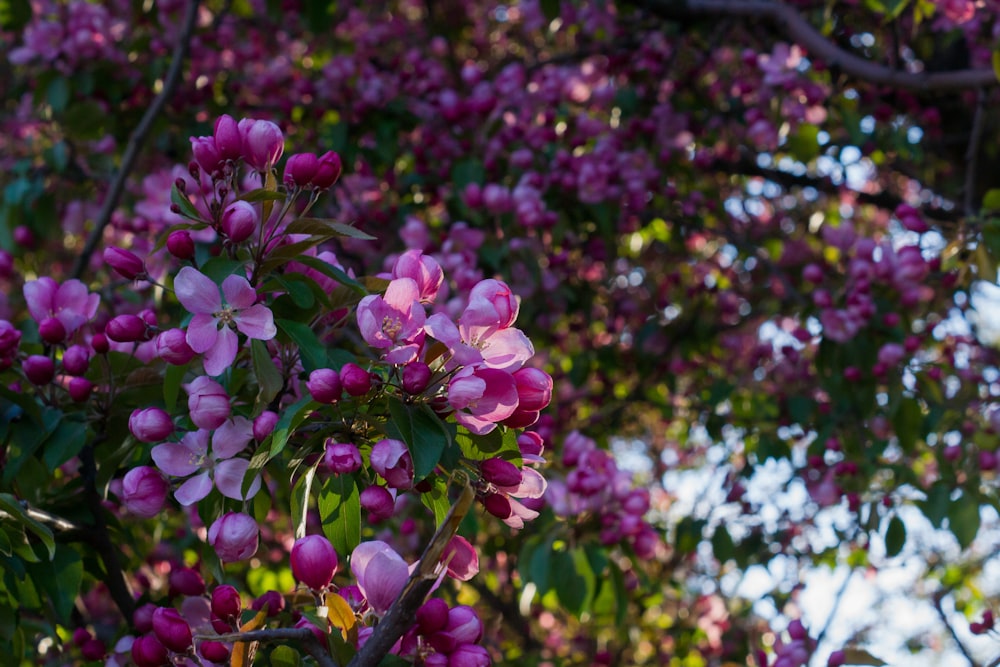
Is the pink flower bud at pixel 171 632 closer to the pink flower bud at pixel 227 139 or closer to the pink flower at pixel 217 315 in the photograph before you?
the pink flower at pixel 217 315

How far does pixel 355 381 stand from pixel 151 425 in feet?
1.14

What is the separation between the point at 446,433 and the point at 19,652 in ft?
2.71

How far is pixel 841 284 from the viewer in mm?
3072

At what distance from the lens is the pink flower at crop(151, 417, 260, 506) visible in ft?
4.05

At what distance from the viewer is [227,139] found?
1272mm

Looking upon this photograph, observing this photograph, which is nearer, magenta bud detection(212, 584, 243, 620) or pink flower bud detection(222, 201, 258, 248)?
magenta bud detection(212, 584, 243, 620)

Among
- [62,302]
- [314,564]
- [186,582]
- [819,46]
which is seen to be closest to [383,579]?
[314,564]

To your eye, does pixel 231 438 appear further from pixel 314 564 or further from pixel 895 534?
pixel 895 534

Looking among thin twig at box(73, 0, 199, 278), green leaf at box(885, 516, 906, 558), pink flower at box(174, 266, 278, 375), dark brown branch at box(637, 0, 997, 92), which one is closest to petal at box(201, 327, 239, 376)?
pink flower at box(174, 266, 278, 375)

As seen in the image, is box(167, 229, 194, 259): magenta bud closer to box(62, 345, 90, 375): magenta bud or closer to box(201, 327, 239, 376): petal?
box(201, 327, 239, 376): petal

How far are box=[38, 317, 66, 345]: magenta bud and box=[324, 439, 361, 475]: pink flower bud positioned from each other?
0.59 metres

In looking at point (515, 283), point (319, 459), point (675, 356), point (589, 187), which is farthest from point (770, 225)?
point (319, 459)

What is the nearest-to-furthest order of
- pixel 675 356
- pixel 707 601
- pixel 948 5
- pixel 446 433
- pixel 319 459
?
pixel 446 433 → pixel 319 459 → pixel 948 5 → pixel 675 356 → pixel 707 601

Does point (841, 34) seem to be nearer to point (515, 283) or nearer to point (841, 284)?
point (841, 284)
